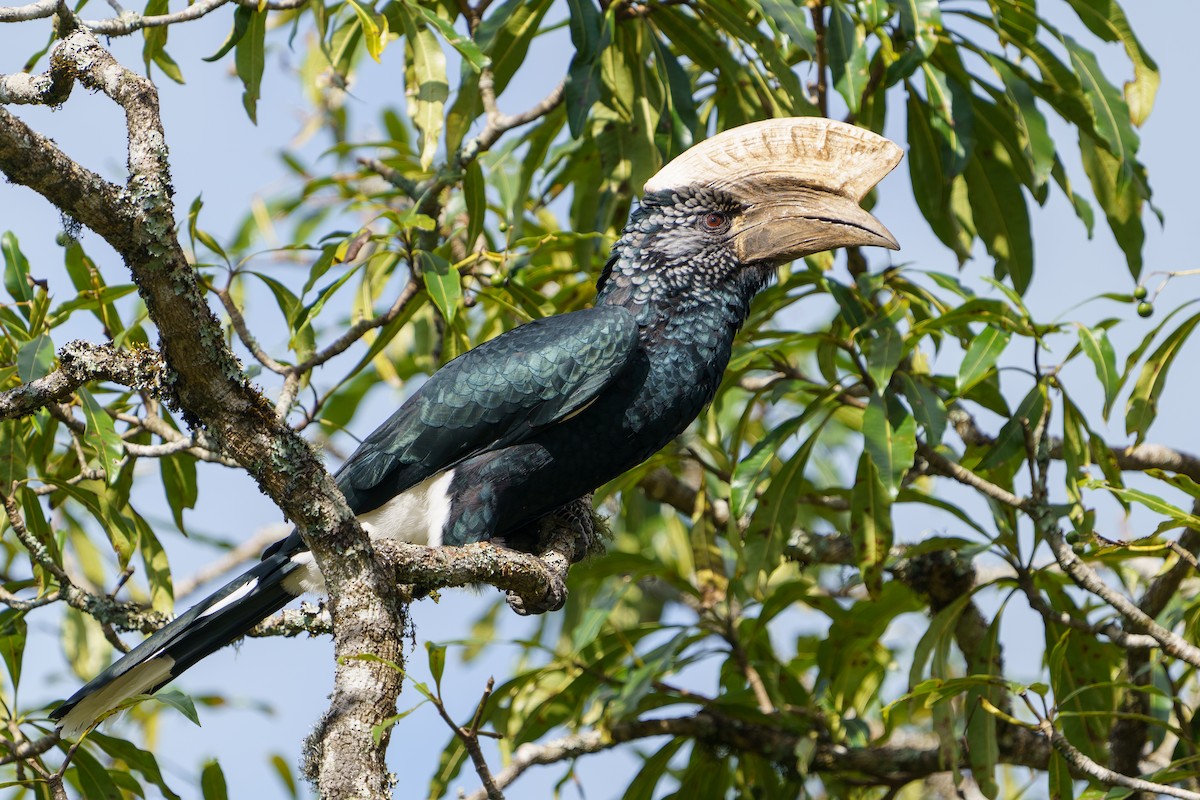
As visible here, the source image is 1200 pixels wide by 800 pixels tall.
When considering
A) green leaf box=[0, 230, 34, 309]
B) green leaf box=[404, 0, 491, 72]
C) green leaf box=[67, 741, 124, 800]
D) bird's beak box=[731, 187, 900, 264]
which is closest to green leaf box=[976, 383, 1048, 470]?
bird's beak box=[731, 187, 900, 264]

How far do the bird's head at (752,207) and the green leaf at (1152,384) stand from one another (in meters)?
0.96

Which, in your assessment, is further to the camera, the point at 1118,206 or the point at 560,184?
the point at 560,184

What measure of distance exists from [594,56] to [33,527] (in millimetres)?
2196

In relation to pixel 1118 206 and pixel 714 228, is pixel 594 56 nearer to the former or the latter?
pixel 714 228

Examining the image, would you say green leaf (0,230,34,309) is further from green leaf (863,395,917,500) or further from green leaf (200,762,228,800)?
green leaf (863,395,917,500)

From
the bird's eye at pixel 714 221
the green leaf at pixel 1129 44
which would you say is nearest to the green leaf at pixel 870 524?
the bird's eye at pixel 714 221

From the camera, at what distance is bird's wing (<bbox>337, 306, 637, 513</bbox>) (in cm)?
355

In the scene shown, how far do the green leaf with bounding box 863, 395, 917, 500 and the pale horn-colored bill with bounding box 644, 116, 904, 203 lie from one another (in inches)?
26.4

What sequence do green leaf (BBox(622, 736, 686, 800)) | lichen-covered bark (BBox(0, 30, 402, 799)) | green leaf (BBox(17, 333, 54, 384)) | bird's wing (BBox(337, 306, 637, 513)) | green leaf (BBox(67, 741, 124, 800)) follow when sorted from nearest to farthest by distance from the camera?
lichen-covered bark (BBox(0, 30, 402, 799)) < green leaf (BBox(17, 333, 54, 384)) < bird's wing (BBox(337, 306, 637, 513)) < green leaf (BBox(67, 741, 124, 800)) < green leaf (BBox(622, 736, 686, 800))

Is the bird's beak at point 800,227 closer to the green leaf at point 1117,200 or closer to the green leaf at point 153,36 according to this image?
the green leaf at point 1117,200

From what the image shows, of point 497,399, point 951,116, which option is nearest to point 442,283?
point 497,399

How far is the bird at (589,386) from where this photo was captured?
3.53 m

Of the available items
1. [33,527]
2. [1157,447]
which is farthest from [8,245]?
[1157,447]

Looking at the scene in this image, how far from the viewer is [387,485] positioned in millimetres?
3648
